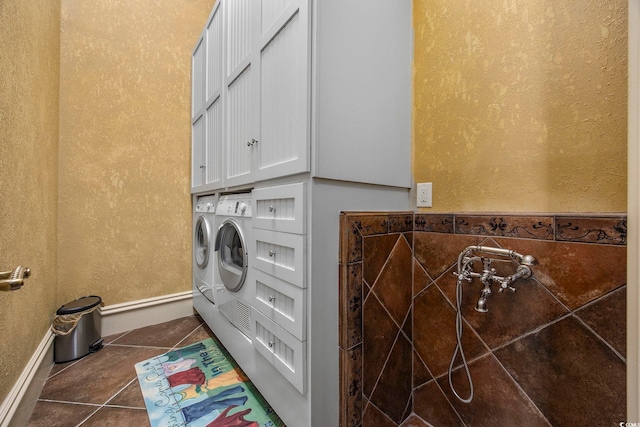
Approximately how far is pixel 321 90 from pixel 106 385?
1886 millimetres

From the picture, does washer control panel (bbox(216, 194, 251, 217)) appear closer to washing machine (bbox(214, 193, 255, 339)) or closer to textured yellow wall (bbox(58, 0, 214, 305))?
washing machine (bbox(214, 193, 255, 339))

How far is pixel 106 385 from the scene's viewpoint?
1394 millimetres

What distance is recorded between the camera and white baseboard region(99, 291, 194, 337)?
1.99 meters

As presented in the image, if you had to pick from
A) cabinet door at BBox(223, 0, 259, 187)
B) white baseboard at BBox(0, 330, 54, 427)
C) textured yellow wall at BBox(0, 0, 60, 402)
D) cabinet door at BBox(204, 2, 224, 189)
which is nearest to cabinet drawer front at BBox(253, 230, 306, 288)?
cabinet door at BBox(223, 0, 259, 187)

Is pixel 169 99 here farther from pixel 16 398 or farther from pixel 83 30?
pixel 16 398

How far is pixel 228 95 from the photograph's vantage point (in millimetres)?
1578

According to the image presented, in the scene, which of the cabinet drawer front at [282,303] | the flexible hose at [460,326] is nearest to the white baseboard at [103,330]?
the cabinet drawer front at [282,303]

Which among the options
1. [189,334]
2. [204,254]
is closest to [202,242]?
[204,254]

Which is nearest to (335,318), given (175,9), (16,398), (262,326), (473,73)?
(262,326)

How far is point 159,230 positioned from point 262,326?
1.62 meters

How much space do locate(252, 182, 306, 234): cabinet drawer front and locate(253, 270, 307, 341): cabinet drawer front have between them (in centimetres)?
23

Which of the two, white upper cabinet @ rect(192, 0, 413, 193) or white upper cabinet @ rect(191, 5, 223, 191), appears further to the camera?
white upper cabinet @ rect(191, 5, 223, 191)

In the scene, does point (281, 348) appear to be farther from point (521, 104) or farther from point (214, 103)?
point (214, 103)

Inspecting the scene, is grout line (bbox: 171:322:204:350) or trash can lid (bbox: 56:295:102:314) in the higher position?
trash can lid (bbox: 56:295:102:314)
